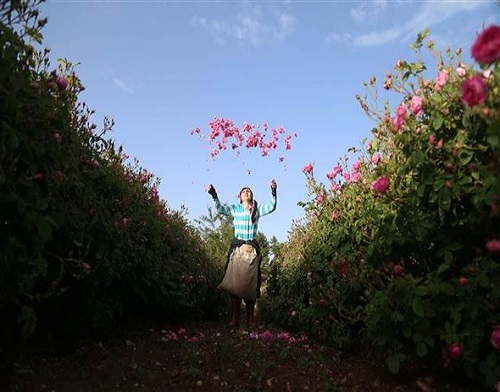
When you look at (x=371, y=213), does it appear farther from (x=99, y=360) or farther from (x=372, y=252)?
(x=99, y=360)

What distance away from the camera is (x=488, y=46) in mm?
2059

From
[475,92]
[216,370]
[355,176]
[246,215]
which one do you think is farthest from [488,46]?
[246,215]

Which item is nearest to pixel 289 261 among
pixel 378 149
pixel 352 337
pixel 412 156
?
pixel 352 337

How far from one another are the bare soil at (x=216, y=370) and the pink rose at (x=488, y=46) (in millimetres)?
2168

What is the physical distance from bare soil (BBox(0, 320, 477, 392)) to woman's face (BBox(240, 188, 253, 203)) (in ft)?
7.32

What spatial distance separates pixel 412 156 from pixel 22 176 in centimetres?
222

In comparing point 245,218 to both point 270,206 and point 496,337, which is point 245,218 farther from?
point 496,337

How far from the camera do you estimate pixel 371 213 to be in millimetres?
3746

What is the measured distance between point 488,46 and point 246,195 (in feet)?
15.9

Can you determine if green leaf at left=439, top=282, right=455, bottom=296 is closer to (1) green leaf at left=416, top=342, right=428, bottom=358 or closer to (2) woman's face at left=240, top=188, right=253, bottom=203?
(1) green leaf at left=416, top=342, right=428, bottom=358

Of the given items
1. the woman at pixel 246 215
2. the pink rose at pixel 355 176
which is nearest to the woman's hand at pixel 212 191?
the woman at pixel 246 215

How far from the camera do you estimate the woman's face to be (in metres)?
6.76

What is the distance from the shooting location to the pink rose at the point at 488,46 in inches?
80.4

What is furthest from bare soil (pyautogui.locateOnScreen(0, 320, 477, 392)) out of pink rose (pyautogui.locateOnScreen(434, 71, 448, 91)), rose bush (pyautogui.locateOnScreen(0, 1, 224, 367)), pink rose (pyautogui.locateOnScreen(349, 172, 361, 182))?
pink rose (pyautogui.locateOnScreen(434, 71, 448, 91))
